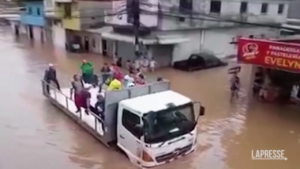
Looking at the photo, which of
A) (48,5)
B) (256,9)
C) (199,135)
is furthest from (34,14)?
(199,135)

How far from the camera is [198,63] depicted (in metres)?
21.9

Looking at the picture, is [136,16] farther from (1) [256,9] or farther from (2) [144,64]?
(1) [256,9]

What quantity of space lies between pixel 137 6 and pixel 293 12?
49.0ft

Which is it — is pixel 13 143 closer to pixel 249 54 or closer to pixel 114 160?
pixel 114 160

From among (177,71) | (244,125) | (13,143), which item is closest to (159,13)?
(177,71)

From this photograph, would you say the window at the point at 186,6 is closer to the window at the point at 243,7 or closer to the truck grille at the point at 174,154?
the window at the point at 243,7

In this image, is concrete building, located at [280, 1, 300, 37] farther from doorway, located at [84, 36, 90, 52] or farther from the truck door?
the truck door

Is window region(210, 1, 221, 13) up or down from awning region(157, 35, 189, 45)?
up

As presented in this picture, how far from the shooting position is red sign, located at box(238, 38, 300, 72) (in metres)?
12.6

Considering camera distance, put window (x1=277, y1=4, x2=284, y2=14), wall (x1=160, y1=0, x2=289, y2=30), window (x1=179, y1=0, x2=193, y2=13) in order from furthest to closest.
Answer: window (x1=277, y1=4, x2=284, y2=14), window (x1=179, y1=0, x2=193, y2=13), wall (x1=160, y1=0, x2=289, y2=30)

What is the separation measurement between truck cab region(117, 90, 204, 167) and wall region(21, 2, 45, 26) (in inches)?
1109

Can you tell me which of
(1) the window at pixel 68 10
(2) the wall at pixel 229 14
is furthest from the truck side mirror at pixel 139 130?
(1) the window at pixel 68 10

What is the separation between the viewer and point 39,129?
39.0 feet

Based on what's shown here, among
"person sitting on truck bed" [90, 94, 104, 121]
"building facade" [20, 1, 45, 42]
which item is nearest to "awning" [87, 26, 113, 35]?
"building facade" [20, 1, 45, 42]
